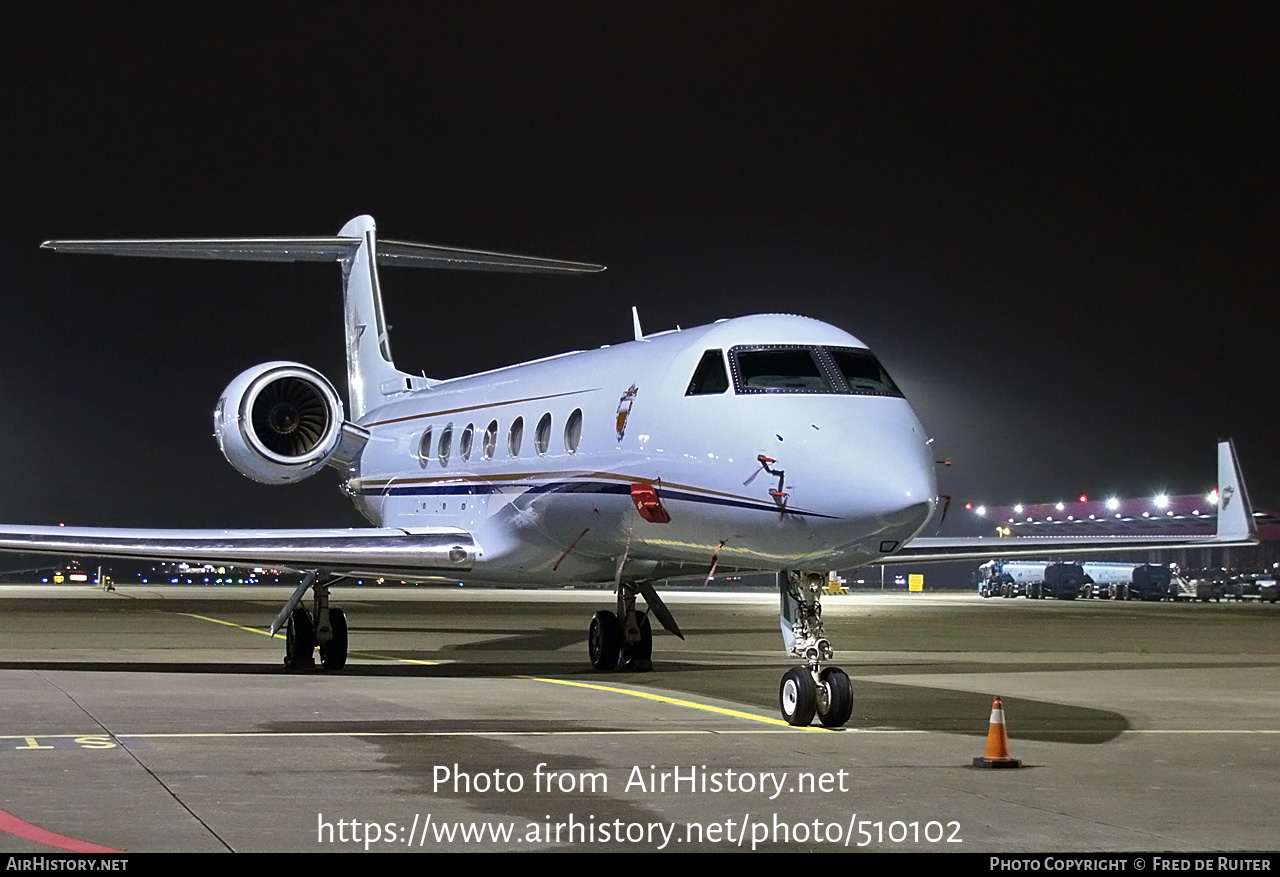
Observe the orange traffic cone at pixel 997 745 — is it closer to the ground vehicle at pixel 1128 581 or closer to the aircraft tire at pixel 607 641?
the aircraft tire at pixel 607 641

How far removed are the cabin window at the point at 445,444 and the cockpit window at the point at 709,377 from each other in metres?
6.62

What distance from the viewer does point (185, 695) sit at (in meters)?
15.6

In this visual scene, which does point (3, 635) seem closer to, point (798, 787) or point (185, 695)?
point (185, 695)

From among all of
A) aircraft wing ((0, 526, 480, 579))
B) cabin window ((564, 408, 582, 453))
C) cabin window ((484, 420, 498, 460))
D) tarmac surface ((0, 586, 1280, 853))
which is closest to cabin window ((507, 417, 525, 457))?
cabin window ((484, 420, 498, 460))

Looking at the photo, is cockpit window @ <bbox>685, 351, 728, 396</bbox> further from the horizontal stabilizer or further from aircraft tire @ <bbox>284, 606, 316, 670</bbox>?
the horizontal stabilizer

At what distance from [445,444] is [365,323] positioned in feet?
19.4

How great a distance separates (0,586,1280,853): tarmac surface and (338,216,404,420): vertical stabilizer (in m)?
4.68

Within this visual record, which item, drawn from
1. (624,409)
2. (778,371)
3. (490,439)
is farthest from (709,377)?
(490,439)

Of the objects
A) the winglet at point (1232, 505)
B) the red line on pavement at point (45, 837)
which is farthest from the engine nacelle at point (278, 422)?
the red line on pavement at point (45, 837)

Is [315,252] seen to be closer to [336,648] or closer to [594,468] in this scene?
[336,648]

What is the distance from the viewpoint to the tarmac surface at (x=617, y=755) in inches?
321
